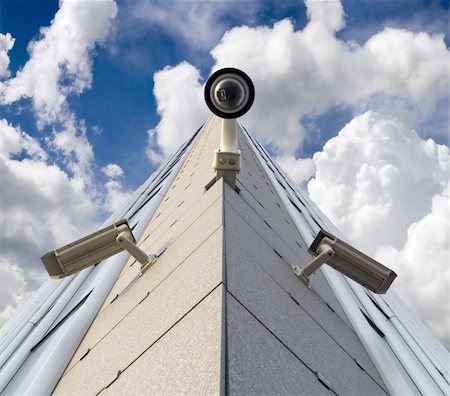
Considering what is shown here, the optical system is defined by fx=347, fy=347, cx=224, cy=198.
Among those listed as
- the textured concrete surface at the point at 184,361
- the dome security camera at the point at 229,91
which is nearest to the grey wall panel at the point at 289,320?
the textured concrete surface at the point at 184,361

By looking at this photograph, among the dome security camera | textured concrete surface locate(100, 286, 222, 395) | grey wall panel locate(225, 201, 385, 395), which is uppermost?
the dome security camera

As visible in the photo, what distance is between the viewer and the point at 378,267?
Result: 3.43 m

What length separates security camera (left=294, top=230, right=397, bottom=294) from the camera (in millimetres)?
3432

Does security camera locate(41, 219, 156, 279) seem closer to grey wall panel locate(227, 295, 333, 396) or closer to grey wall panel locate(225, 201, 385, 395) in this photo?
grey wall panel locate(225, 201, 385, 395)

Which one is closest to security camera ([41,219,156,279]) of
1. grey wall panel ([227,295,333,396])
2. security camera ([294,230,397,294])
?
security camera ([294,230,397,294])

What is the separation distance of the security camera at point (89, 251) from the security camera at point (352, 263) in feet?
5.92

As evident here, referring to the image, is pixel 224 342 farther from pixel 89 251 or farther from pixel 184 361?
pixel 89 251

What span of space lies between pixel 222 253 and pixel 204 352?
0.80 metres

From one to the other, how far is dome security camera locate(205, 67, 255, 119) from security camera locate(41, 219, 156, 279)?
5.32ft

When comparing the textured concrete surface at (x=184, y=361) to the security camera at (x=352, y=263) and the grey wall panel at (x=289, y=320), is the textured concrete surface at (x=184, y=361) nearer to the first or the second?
the grey wall panel at (x=289, y=320)

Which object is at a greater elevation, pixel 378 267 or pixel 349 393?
pixel 378 267

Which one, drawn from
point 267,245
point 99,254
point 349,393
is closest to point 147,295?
point 99,254

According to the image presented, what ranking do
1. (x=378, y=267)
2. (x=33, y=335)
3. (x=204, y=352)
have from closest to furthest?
(x=204, y=352)
(x=378, y=267)
(x=33, y=335)

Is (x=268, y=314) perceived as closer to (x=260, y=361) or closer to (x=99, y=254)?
(x=260, y=361)
